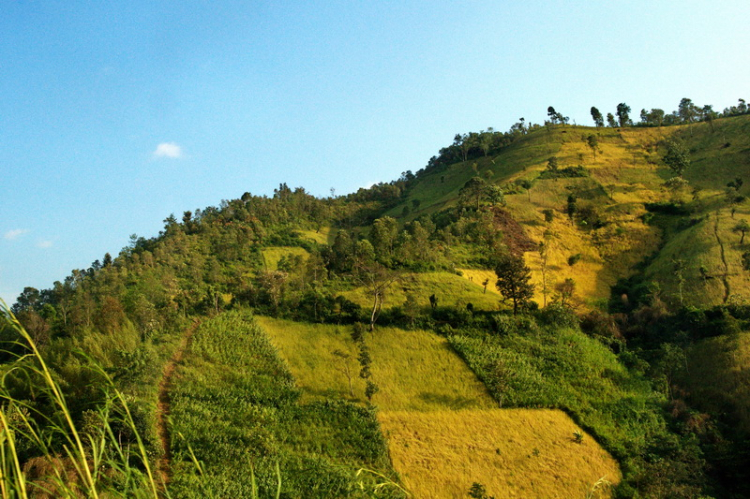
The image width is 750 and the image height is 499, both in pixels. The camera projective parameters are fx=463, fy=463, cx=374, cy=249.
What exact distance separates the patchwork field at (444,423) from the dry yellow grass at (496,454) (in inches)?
2.5

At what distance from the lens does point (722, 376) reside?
36844 millimetres

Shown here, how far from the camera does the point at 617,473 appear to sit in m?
29.0

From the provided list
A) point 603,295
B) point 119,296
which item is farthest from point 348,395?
point 603,295

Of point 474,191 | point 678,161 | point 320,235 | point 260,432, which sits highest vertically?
point 474,191

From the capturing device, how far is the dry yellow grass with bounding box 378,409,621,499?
26953mm

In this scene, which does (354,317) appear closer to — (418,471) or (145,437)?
(418,471)

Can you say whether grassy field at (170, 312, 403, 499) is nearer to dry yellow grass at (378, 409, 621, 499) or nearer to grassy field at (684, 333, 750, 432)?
dry yellow grass at (378, 409, 621, 499)

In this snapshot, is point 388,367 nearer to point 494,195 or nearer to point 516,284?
point 516,284

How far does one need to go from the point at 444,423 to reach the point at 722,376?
2342 cm

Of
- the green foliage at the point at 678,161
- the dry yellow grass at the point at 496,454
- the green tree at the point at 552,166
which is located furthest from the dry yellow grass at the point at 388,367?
the green foliage at the point at 678,161

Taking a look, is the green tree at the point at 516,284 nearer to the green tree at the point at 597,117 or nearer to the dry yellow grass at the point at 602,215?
the dry yellow grass at the point at 602,215

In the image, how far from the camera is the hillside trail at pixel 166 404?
26889mm

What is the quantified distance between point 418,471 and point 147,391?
19.3 meters

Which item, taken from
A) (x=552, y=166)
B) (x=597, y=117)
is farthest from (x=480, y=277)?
(x=597, y=117)
